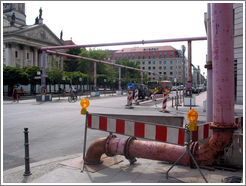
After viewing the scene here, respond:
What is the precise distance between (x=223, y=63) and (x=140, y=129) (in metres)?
1.74

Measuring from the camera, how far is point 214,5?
382cm

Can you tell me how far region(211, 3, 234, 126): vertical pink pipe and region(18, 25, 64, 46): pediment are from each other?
62.6 m

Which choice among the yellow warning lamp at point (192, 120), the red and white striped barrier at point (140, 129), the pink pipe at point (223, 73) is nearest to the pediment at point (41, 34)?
the red and white striped barrier at point (140, 129)

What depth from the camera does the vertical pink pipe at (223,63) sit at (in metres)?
3.69

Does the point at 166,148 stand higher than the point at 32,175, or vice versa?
the point at 166,148

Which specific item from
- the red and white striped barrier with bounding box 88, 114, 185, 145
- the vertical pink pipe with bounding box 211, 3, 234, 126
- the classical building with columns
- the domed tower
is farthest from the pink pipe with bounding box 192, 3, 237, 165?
the domed tower

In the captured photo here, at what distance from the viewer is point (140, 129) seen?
428cm

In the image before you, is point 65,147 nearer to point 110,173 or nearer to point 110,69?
point 110,173

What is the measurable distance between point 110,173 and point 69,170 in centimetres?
78

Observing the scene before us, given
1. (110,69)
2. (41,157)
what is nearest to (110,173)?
(41,157)

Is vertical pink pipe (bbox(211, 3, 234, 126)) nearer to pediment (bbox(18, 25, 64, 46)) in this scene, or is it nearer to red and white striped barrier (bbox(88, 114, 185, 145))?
red and white striped barrier (bbox(88, 114, 185, 145))

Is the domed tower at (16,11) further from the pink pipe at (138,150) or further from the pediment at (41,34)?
the pink pipe at (138,150)

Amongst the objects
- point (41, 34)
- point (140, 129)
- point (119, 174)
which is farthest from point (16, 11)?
point (119, 174)

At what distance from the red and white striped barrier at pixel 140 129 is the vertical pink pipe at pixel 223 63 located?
0.70 metres
